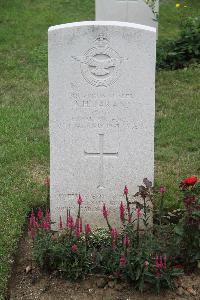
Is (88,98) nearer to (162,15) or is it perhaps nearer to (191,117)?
(191,117)

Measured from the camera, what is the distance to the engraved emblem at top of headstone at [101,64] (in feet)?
15.0

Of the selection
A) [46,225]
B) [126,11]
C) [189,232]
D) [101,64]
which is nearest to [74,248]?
[46,225]

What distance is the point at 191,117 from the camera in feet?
24.7

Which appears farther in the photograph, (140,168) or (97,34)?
(140,168)

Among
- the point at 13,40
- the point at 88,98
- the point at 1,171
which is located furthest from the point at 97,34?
the point at 13,40

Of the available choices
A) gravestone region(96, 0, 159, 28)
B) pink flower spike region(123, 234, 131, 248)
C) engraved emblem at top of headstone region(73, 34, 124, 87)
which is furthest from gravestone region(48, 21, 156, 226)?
gravestone region(96, 0, 159, 28)

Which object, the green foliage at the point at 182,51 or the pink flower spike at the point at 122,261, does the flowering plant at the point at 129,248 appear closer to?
the pink flower spike at the point at 122,261

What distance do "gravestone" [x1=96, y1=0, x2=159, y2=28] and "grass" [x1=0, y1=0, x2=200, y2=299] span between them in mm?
707

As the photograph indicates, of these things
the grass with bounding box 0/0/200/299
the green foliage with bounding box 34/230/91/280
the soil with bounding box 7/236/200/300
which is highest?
the grass with bounding box 0/0/200/299

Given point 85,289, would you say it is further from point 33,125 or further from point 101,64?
point 33,125

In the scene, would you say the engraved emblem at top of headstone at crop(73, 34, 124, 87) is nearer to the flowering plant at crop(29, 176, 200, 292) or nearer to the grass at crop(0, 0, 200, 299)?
the flowering plant at crop(29, 176, 200, 292)

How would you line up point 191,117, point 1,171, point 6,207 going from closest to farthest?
point 6,207
point 1,171
point 191,117

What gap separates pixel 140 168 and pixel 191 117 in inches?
111

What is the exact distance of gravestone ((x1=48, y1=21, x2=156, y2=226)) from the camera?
15.0 feet
